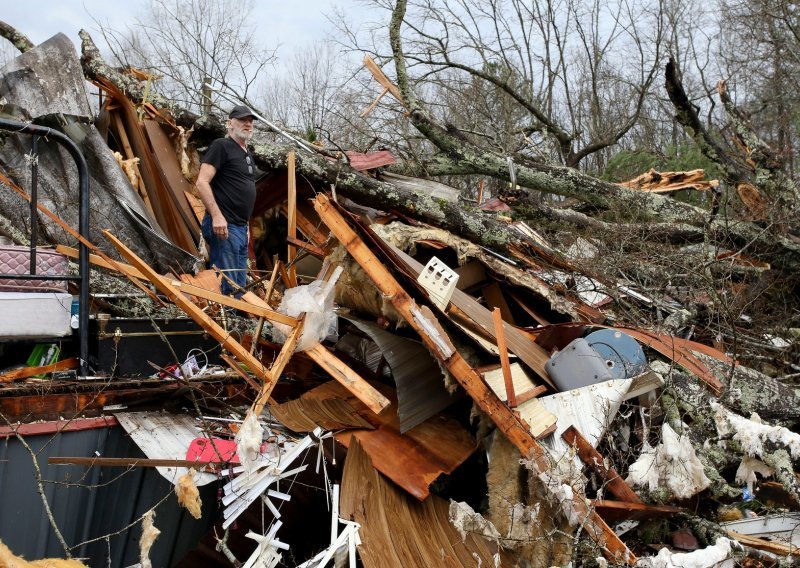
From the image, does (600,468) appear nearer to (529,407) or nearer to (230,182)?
(529,407)

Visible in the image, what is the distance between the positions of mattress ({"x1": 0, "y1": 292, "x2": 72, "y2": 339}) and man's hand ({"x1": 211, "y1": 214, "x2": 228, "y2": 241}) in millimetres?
1241

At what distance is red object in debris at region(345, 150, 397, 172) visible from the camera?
6.47 meters

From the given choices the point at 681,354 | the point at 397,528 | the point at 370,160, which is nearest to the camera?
the point at 397,528

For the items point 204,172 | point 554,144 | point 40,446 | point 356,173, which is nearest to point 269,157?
point 356,173

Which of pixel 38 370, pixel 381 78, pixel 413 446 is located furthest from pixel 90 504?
pixel 381 78

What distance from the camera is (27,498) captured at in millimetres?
3072

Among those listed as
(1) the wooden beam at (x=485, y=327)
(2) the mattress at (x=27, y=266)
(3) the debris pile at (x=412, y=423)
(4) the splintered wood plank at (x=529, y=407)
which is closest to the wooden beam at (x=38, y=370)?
(3) the debris pile at (x=412, y=423)

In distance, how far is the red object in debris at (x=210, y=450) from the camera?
3096 millimetres

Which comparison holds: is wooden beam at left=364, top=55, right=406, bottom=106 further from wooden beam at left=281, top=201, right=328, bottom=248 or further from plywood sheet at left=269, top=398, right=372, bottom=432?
plywood sheet at left=269, top=398, right=372, bottom=432

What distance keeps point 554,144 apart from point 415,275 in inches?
446

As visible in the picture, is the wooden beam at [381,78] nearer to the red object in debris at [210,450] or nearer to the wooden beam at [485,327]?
the wooden beam at [485,327]

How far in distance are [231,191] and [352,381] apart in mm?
2060

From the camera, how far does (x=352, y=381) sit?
332cm

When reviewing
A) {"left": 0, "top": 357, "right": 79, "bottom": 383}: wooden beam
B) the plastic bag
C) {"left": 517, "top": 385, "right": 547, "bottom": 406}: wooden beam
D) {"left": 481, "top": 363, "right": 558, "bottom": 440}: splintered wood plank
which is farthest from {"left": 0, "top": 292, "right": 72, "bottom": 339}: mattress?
{"left": 517, "top": 385, "right": 547, "bottom": 406}: wooden beam
